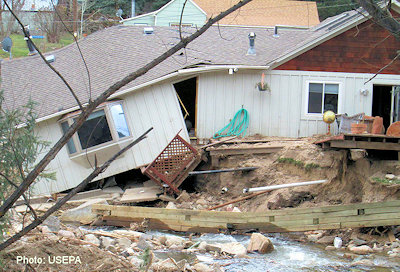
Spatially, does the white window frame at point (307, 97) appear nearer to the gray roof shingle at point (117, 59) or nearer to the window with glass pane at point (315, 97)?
the window with glass pane at point (315, 97)

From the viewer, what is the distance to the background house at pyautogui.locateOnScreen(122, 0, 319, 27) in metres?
33.5

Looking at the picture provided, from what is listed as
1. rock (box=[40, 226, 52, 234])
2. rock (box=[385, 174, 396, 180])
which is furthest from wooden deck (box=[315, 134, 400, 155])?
rock (box=[40, 226, 52, 234])

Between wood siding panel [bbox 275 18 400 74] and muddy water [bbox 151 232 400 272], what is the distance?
312 inches

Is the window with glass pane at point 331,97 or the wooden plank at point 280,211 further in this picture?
the window with glass pane at point 331,97

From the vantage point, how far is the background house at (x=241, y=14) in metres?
33.5

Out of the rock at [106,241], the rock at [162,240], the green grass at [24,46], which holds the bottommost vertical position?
the rock at [162,240]

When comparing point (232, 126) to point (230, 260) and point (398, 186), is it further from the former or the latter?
point (230, 260)

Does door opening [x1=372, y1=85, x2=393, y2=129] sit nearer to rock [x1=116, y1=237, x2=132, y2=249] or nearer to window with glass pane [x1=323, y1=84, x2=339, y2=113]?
window with glass pane [x1=323, y1=84, x2=339, y2=113]

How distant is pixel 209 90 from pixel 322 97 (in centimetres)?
380

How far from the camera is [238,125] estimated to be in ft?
58.5

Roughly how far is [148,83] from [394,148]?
7395mm

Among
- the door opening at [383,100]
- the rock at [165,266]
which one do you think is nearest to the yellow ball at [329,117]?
the door opening at [383,100]

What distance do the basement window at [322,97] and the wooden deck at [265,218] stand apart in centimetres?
635

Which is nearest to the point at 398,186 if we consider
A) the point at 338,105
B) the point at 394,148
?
the point at 394,148
